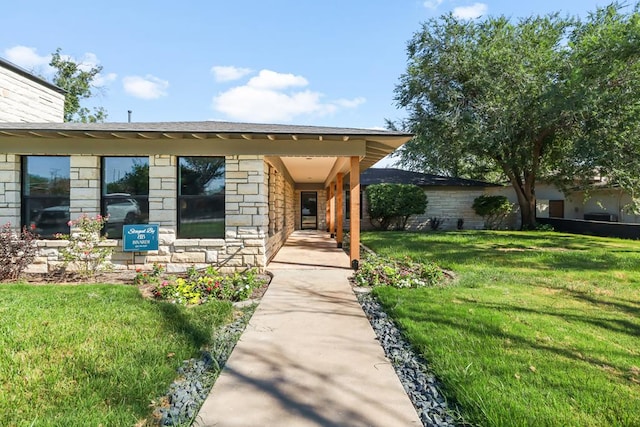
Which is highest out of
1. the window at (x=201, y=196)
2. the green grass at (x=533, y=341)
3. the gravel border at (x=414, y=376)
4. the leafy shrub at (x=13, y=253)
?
the window at (x=201, y=196)

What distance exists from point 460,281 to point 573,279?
2335 millimetres

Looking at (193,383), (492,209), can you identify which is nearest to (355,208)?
(193,383)

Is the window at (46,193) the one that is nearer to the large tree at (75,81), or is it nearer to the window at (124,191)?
the window at (124,191)

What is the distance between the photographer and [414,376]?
2730 mm

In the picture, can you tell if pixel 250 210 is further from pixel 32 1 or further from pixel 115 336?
pixel 32 1

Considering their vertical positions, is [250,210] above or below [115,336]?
above

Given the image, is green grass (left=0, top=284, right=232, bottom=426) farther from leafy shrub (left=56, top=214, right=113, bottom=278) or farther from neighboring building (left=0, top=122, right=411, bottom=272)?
neighboring building (left=0, top=122, right=411, bottom=272)

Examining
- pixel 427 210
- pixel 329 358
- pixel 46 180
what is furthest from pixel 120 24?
pixel 427 210

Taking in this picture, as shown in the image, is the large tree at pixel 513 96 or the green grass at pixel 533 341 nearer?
the green grass at pixel 533 341

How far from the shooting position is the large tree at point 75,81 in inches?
1118

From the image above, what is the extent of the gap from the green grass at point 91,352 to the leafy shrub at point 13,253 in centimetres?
151

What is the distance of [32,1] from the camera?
8359 mm

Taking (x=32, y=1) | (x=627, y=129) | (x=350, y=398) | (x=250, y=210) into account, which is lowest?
(x=350, y=398)

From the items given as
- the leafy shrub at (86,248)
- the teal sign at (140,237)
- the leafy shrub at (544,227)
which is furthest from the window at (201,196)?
the leafy shrub at (544,227)
